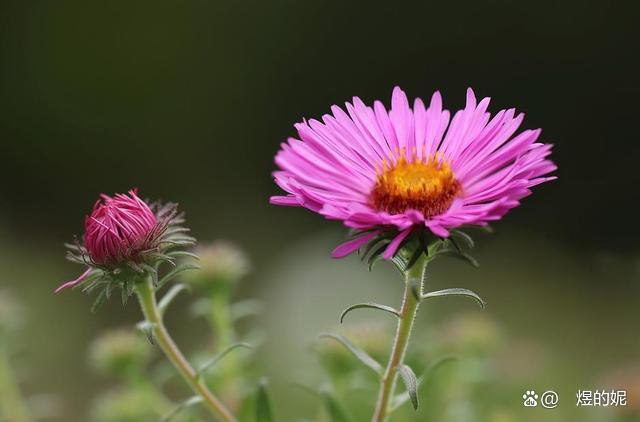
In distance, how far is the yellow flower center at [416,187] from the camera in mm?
443

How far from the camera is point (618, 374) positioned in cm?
82

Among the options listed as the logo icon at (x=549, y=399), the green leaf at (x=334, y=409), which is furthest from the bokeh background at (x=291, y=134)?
the green leaf at (x=334, y=409)

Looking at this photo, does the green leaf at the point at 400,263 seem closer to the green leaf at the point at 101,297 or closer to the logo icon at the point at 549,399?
the green leaf at the point at 101,297

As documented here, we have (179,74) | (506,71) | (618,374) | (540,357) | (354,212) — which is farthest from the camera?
(179,74)

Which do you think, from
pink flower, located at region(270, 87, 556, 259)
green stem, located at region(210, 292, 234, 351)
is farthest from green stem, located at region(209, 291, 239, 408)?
pink flower, located at region(270, 87, 556, 259)

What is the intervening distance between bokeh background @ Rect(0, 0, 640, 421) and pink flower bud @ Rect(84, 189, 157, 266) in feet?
1.77

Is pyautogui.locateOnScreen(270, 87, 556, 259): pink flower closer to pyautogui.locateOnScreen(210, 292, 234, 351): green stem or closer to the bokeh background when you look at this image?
pyautogui.locateOnScreen(210, 292, 234, 351): green stem

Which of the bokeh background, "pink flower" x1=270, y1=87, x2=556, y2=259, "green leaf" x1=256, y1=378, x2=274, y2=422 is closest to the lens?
"pink flower" x1=270, y1=87, x2=556, y2=259

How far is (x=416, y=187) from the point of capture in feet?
1.48

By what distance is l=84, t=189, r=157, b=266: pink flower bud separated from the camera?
0.45 m

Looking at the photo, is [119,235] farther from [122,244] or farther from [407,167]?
[407,167]

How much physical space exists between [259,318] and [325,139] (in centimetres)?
114

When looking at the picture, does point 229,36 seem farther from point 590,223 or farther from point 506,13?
point 590,223

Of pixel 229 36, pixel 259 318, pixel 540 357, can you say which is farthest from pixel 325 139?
pixel 229 36
